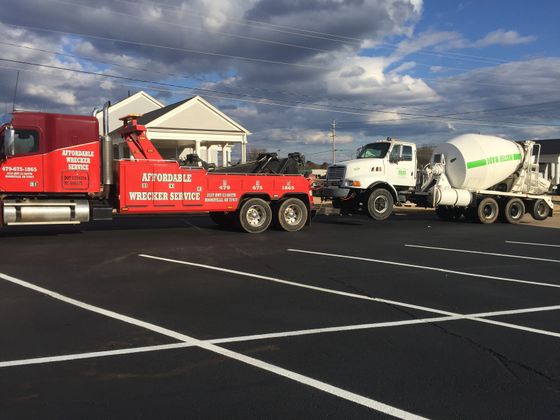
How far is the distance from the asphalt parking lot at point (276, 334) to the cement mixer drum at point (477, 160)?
836cm

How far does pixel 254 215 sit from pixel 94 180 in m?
4.49

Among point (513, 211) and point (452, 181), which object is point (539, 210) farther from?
point (452, 181)

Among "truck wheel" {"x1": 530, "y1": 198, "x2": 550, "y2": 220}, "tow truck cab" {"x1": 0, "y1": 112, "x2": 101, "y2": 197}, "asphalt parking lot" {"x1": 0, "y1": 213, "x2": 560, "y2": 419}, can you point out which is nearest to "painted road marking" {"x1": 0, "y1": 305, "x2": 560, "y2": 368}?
"asphalt parking lot" {"x1": 0, "y1": 213, "x2": 560, "y2": 419}

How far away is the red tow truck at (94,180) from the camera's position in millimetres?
11734

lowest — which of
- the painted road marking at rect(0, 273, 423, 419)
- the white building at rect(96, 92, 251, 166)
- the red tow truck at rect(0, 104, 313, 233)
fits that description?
the painted road marking at rect(0, 273, 423, 419)

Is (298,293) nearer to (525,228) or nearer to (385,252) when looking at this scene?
(385,252)

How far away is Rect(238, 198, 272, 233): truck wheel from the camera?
1439 cm

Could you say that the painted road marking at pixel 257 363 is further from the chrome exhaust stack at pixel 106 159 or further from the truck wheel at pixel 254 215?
the truck wheel at pixel 254 215

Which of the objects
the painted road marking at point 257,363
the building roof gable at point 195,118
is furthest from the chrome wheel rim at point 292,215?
the building roof gable at point 195,118

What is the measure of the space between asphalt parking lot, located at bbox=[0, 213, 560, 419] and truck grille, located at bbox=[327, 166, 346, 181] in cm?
696

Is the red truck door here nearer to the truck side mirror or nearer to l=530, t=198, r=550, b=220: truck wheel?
the truck side mirror

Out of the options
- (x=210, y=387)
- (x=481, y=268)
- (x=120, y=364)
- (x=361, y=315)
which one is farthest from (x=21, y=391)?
(x=481, y=268)

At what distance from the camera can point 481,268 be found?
365 inches

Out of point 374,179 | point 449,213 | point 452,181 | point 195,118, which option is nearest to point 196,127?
point 195,118
